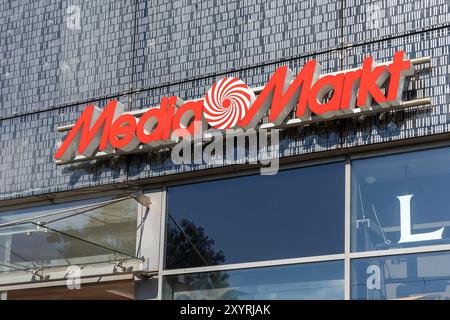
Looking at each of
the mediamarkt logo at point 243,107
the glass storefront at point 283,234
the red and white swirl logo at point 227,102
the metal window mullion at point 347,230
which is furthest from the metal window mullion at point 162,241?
the metal window mullion at point 347,230

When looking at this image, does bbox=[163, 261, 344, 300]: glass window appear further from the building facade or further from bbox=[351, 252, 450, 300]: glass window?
bbox=[351, 252, 450, 300]: glass window

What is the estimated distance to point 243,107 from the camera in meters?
10.5

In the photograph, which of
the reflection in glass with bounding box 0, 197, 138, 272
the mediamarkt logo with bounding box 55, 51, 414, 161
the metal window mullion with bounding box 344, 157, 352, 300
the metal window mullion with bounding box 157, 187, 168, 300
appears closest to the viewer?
the metal window mullion with bounding box 344, 157, 352, 300

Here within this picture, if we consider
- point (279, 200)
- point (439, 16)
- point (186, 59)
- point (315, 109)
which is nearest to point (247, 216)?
point (279, 200)

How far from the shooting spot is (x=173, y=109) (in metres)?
11.0

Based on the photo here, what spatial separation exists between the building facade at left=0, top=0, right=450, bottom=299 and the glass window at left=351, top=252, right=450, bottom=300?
0.01 meters

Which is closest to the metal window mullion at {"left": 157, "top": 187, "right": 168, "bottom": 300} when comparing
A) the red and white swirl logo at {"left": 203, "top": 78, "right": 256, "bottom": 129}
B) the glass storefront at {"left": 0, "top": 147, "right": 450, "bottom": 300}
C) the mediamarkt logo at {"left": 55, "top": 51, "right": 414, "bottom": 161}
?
the glass storefront at {"left": 0, "top": 147, "right": 450, "bottom": 300}

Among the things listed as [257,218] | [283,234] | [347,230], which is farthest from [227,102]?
[347,230]

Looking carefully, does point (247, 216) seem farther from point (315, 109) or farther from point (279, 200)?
point (315, 109)

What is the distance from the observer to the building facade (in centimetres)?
970

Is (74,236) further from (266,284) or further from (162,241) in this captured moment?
(266,284)

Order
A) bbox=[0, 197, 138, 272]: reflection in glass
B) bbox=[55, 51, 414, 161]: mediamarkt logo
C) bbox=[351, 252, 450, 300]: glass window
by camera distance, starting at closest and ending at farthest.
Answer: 1. bbox=[351, 252, 450, 300]: glass window
2. bbox=[55, 51, 414, 161]: mediamarkt logo
3. bbox=[0, 197, 138, 272]: reflection in glass

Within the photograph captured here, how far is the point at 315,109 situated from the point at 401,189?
1232 mm

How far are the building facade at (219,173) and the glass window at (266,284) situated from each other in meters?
0.02
